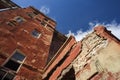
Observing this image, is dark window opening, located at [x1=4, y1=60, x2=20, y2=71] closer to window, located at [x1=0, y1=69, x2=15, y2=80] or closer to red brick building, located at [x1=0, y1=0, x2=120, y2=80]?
red brick building, located at [x1=0, y1=0, x2=120, y2=80]

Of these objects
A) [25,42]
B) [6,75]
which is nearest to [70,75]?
[6,75]

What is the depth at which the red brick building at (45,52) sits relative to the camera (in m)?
5.97


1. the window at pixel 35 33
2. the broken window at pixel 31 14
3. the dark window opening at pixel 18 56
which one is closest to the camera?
the dark window opening at pixel 18 56

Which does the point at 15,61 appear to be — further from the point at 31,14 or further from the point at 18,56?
the point at 31,14

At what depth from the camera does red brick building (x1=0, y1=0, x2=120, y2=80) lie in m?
5.97

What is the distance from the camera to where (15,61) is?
35.9 feet

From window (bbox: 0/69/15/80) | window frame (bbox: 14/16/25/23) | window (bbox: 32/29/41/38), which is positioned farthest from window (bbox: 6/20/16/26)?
window (bbox: 0/69/15/80)

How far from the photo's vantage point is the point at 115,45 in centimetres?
584

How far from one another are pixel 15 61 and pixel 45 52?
3.09 metres

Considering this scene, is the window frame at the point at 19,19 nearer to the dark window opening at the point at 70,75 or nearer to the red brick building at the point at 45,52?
the red brick building at the point at 45,52

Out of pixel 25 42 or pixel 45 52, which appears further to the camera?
pixel 45 52

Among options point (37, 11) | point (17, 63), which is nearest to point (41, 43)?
point (17, 63)

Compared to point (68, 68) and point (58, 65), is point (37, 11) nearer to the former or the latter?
point (58, 65)

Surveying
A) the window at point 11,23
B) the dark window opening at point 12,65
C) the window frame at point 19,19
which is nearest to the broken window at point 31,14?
the window frame at point 19,19
